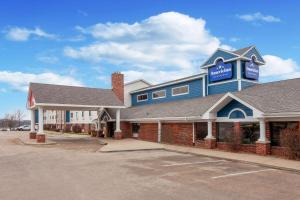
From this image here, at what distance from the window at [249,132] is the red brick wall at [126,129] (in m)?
16.7

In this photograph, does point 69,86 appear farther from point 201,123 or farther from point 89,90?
point 201,123

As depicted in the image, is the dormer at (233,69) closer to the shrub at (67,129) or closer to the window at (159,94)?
the window at (159,94)

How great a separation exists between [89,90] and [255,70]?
18.1 meters

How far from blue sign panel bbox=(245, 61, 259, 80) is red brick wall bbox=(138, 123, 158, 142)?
31.0ft

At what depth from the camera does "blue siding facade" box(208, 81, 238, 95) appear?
83.6 ft

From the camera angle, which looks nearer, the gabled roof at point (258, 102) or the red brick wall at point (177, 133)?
the gabled roof at point (258, 102)

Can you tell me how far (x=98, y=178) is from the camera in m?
12.0

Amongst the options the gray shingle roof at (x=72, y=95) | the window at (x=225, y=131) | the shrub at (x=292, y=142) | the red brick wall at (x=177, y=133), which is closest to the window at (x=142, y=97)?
the gray shingle roof at (x=72, y=95)

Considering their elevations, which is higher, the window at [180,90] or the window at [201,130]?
the window at [180,90]

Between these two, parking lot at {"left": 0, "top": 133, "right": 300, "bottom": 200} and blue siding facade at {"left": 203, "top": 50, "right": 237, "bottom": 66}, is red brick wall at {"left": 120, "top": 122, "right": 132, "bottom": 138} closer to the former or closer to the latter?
blue siding facade at {"left": 203, "top": 50, "right": 237, "bottom": 66}

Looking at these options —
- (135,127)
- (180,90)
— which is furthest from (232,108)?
(135,127)

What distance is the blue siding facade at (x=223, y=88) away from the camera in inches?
1003

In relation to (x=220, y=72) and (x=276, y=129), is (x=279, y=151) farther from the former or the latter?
(x=220, y=72)

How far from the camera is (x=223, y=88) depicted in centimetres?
2673
